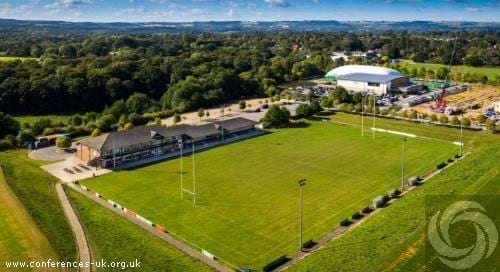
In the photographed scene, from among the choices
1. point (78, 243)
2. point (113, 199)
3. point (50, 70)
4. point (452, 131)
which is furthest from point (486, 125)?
point (50, 70)

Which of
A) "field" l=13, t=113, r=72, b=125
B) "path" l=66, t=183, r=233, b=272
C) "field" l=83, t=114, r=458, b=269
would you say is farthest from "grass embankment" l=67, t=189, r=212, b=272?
"field" l=13, t=113, r=72, b=125

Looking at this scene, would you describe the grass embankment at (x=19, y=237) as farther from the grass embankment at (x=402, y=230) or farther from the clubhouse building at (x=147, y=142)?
the grass embankment at (x=402, y=230)

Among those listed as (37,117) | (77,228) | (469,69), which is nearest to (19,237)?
(77,228)

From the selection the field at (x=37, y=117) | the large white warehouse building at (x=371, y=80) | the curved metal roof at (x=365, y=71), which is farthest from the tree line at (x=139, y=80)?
the large white warehouse building at (x=371, y=80)

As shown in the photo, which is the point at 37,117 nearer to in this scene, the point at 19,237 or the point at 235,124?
the point at 235,124

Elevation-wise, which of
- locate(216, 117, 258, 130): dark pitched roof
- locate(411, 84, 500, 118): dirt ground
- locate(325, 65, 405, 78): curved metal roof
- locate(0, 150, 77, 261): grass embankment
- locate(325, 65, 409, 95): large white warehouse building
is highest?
locate(325, 65, 405, 78): curved metal roof

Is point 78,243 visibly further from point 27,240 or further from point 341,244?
point 341,244

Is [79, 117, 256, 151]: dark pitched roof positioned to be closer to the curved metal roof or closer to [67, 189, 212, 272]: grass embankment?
[67, 189, 212, 272]: grass embankment

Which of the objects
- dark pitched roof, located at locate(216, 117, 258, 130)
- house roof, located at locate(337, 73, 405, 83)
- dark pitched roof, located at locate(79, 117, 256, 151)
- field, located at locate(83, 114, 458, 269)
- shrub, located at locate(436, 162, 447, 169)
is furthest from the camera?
house roof, located at locate(337, 73, 405, 83)
